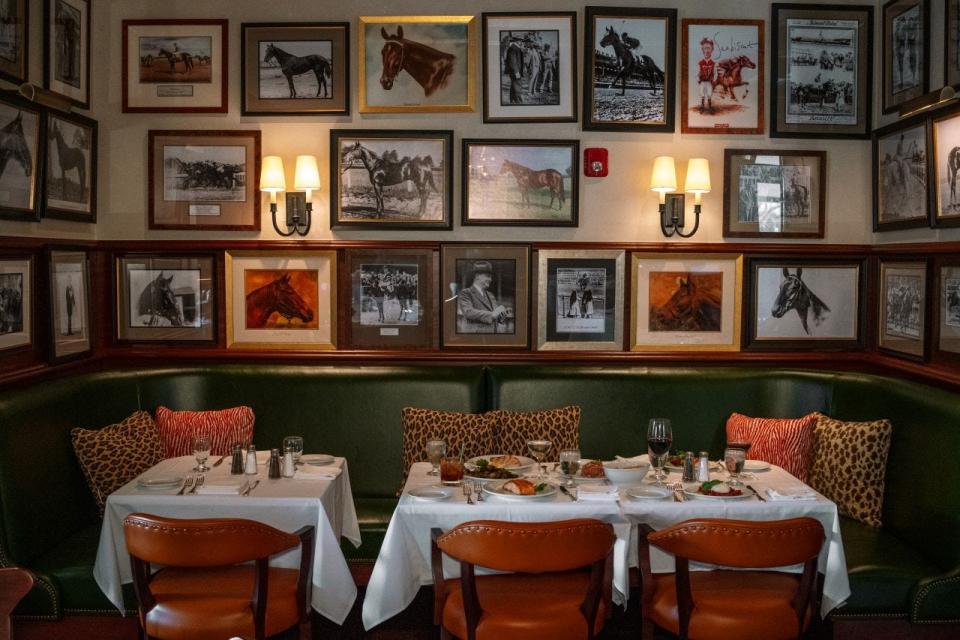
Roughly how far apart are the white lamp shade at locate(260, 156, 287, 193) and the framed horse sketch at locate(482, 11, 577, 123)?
50.7 inches

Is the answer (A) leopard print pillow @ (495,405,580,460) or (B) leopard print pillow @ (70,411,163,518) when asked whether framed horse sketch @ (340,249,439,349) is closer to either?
(A) leopard print pillow @ (495,405,580,460)

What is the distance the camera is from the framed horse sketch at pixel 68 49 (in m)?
4.98

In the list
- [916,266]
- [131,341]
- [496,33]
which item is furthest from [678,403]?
[131,341]

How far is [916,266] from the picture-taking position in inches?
202

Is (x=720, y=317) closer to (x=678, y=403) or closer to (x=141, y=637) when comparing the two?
(x=678, y=403)

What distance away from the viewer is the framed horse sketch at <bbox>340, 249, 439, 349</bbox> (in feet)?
18.7

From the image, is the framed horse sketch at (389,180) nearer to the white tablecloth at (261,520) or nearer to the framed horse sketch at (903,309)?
the white tablecloth at (261,520)

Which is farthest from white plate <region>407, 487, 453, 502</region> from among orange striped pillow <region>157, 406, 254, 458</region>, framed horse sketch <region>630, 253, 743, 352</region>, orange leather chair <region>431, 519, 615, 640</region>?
framed horse sketch <region>630, 253, 743, 352</region>

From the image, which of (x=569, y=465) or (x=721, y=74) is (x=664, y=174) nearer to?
(x=721, y=74)

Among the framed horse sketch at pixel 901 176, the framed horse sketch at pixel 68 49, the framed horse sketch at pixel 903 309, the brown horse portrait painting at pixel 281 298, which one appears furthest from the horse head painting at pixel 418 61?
the framed horse sketch at pixel 903 309

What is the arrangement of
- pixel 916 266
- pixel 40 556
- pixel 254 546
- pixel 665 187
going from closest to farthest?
pixel 254 546
pixel 40 556
pixel 916 266
pixel 665 187

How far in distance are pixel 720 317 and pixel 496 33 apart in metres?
2.21

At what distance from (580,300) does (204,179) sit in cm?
242

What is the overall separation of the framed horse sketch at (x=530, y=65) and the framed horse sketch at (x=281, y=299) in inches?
56.4
